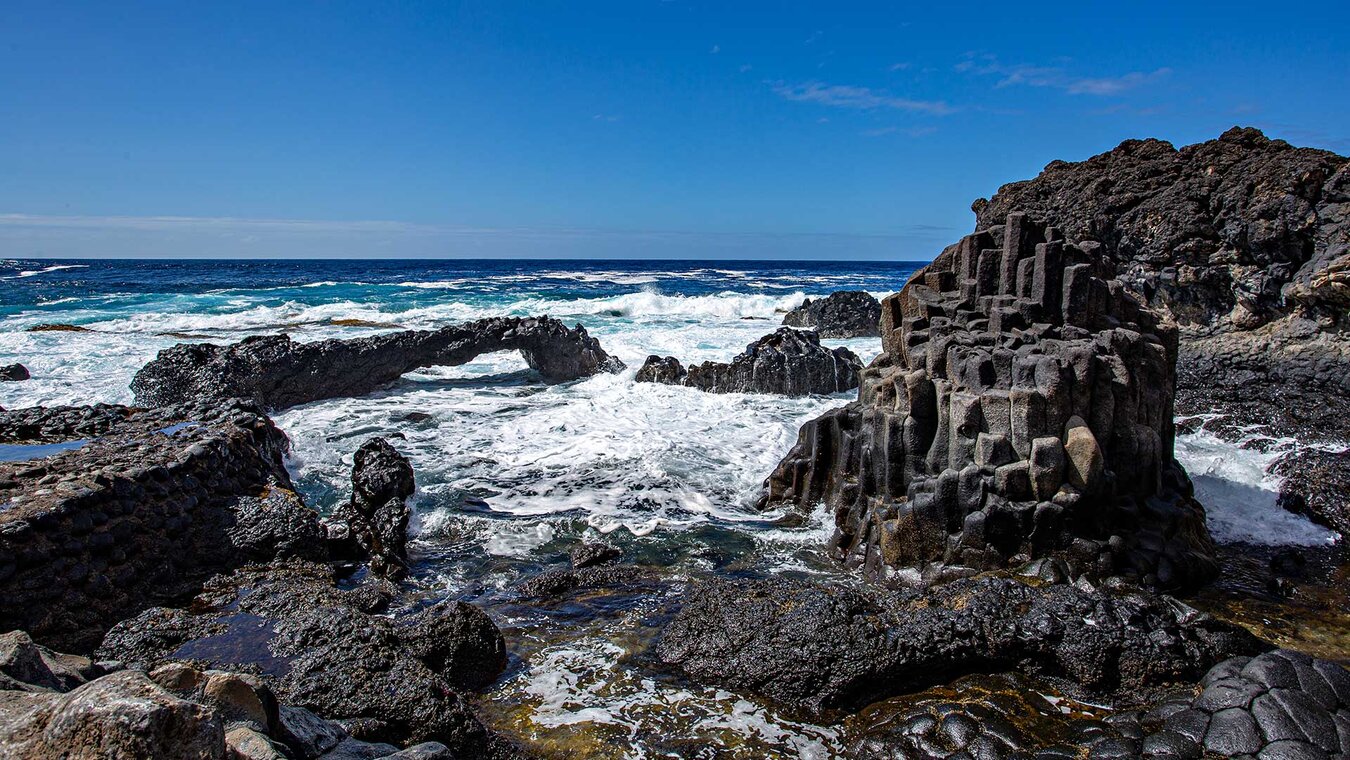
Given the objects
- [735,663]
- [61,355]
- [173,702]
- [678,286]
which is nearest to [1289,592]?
[735,663]

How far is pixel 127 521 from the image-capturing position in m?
5.59

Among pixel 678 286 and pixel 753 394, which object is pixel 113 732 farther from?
pixel 678 286

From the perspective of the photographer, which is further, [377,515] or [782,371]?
[782,371]

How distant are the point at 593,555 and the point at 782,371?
27.1 feet

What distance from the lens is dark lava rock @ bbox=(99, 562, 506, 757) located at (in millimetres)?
3881

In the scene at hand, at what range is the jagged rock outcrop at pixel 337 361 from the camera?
12.6 m

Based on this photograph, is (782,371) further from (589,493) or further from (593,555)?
(593,555)

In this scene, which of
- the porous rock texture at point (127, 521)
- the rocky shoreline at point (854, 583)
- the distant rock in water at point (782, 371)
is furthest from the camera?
the distant rock in water at point (782, 371)

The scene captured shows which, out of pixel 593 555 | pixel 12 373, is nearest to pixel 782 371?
pixel 593 555

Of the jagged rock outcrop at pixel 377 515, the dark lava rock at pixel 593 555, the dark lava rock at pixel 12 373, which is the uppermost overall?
the dark lava rock at pixel 12 373

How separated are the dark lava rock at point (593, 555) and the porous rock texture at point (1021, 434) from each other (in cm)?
220

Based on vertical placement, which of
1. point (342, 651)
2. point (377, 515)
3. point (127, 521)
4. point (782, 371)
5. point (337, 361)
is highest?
point (337, 361)

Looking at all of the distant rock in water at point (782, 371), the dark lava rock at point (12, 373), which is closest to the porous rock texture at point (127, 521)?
the distant rock in water at point (782, 371)

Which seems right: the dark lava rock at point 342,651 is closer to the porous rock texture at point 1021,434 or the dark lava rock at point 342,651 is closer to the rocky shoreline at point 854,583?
the rocky shoreline at point 854,583
